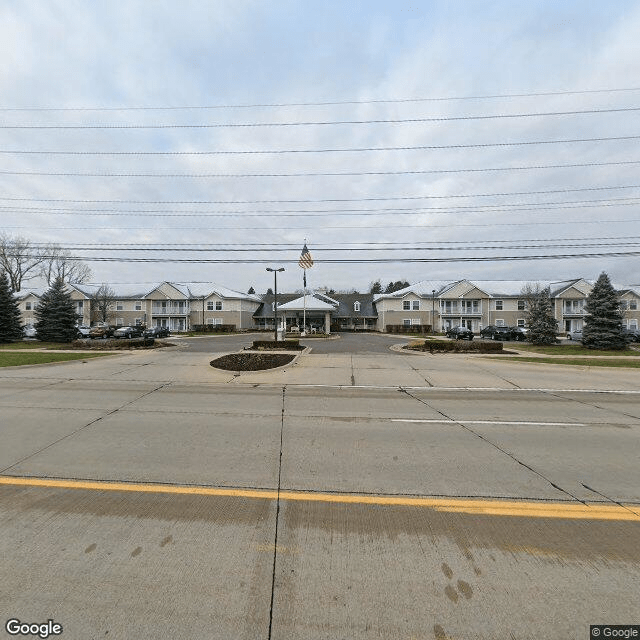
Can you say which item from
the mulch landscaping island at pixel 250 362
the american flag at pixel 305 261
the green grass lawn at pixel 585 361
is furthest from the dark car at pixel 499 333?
the mulch landscaping island at pixel 250 362

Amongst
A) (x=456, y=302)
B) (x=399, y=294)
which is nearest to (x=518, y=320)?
(x=456, y=302)

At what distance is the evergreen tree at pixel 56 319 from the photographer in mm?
32188

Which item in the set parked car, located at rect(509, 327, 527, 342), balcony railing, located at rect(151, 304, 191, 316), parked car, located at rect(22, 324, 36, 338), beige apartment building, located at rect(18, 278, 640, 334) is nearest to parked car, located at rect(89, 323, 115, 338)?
parked car, located at rect(22, 324, 36, 338)

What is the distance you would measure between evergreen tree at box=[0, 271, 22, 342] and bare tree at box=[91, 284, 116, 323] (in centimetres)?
2461

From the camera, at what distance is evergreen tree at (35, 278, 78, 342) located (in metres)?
32.2

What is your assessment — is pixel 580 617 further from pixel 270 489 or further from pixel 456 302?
pixel 456 302

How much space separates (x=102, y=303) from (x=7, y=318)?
91.9 ft

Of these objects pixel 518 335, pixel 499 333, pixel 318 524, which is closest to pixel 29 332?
pixel 318 524

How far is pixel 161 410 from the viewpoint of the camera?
26.9 ft

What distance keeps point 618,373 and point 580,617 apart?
56.2 ft

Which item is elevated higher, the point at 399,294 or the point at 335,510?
the point at 399,294

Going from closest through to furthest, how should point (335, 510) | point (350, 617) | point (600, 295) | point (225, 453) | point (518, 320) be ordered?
point (350, 617) → point (335, 510) → point (225, 453) → point (600, 295) → point (518, 320)

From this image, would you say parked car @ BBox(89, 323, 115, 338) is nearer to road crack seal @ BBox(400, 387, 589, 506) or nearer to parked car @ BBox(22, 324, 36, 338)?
parked car @ BBox(22, 324, 36, 338)

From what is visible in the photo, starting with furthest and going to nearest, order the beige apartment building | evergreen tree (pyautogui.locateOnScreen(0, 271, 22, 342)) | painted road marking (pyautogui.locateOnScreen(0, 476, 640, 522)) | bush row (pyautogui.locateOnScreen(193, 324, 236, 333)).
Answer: bush row (pyautogui.locateOnScreen(193, 324, 236, 333)) < the beige apartment building < evergreen tree (pyautogui.locateOnScreen(0, 271, 22, 342)) < painted road marking (pyautogui.locateOnScreen(0, 476, 640, 522))
